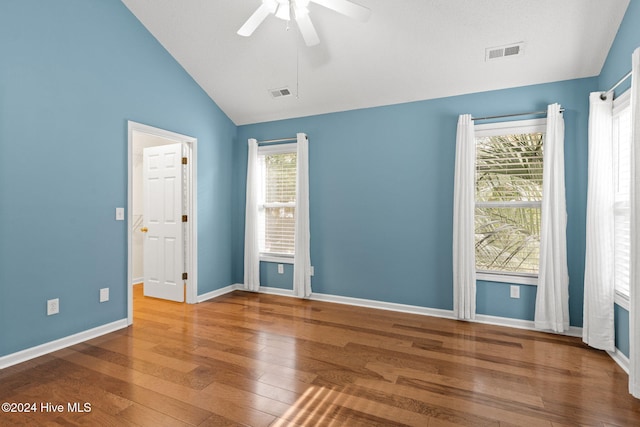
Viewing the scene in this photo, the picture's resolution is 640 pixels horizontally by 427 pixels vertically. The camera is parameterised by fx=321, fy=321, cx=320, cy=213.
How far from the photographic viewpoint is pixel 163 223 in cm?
449

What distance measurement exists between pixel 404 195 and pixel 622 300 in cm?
219

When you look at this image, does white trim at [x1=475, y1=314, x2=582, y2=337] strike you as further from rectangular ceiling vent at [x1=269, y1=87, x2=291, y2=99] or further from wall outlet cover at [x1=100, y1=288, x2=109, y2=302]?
wall outlet cover at [x1=100, y1=288, x2=109, y2=302]

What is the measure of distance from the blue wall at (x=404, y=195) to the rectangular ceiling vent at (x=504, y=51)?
1.55ft

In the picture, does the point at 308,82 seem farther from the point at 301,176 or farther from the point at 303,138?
the point at 301,176

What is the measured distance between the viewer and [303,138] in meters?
4.49

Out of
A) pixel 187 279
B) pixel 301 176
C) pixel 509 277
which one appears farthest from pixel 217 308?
pixel 509 277

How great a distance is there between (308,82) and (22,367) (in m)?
3.92

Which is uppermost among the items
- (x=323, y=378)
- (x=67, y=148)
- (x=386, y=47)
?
(x=386, y=47)

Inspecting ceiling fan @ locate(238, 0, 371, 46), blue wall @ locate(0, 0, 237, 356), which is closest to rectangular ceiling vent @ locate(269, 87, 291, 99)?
blue wall @ locate(0, 0, 237, 356)

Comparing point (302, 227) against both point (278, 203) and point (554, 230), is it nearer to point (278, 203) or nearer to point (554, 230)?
point (278, 203)

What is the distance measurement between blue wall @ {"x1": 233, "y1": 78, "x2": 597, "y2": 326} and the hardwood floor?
0.59 metres

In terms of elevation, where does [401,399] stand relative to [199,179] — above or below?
below

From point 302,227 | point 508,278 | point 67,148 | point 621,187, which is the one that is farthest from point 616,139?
point 67,148

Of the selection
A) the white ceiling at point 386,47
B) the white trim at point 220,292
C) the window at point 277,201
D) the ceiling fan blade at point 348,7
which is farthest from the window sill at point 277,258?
the ceiling fan blade at point 348,7
